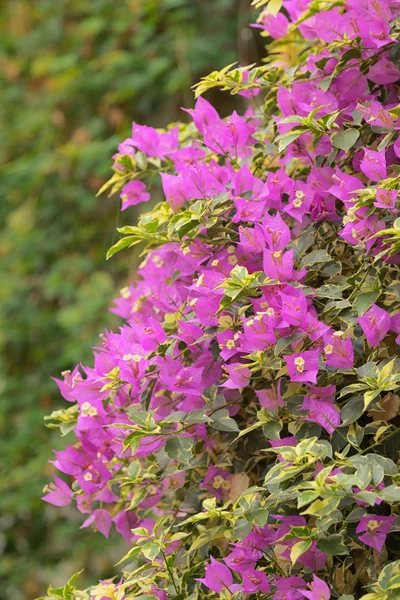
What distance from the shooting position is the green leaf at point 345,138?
2.71ft

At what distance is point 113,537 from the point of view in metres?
1.99

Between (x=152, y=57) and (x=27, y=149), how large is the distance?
0.58 meters

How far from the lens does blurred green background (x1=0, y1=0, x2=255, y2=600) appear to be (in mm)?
2080

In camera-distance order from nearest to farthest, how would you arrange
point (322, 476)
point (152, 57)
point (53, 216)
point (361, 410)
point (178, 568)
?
point (322, 476)
point (361, 410)
point (178, 568)
point (152, 57)
point (53, 216)

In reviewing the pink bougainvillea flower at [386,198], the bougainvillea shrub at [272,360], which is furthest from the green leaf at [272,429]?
the pink bougainvillea flower at [386,198]

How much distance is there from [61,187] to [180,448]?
5.44ft

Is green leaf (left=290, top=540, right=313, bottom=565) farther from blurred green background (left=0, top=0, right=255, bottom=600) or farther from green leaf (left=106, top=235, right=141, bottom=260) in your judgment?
blurred green background (left=0, top=0, right=255, bottom=600)

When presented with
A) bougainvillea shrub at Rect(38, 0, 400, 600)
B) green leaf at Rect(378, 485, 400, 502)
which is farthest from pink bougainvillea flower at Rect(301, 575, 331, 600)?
green leaf at Rect(378, 485, 400, 502)

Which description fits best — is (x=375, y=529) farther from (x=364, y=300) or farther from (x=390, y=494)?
(x=364, y=300)

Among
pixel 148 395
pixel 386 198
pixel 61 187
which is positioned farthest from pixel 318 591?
pixel 61 187

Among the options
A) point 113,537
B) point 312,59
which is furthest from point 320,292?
point 113,537

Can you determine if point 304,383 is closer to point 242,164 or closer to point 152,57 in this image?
point 242,164

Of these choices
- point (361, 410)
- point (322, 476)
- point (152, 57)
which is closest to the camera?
point (322, 476)

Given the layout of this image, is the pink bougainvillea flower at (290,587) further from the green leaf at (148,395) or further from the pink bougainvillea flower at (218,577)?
the green leaf at (148,395)
